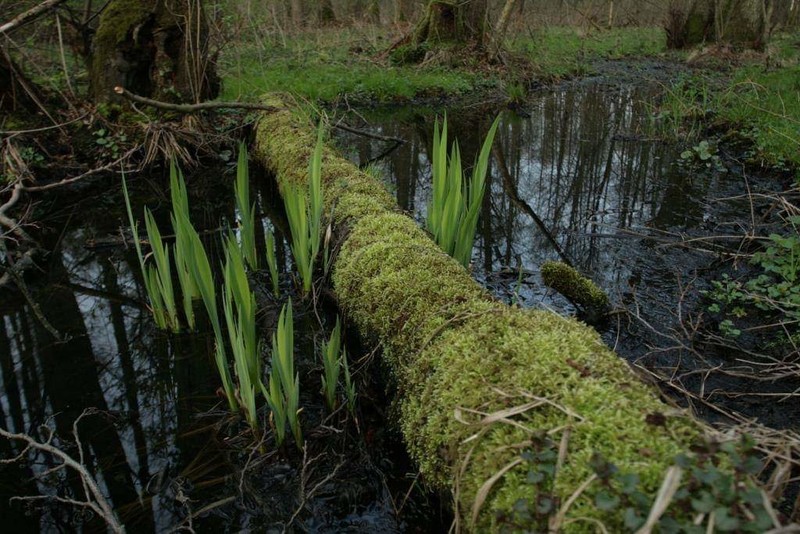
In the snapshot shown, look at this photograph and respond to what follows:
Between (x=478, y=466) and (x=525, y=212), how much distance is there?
11.1ft

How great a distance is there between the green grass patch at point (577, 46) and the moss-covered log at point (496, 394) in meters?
10.0

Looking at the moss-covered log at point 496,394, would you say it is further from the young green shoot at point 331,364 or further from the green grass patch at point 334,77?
the green grass patch at point 334,77

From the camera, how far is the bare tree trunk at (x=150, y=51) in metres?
5.10

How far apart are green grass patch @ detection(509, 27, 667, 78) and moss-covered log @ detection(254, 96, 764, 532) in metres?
10.0

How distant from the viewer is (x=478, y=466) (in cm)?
127

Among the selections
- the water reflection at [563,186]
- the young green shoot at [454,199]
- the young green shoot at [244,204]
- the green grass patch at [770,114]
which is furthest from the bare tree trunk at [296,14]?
the young green shoot at [454,199]

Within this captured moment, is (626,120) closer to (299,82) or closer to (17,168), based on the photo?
(299,82)

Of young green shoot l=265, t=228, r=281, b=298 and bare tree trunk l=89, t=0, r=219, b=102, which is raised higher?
bare tree trunk l=89, t=0, r=219, b=102

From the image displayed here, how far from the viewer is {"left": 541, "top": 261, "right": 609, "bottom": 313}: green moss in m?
2.82

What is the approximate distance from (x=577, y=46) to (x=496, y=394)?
621 inches

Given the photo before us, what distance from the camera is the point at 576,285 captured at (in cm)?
284

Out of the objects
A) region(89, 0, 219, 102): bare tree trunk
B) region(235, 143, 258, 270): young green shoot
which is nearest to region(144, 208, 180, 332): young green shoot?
region(235, 143, 258, 270): young green shoot

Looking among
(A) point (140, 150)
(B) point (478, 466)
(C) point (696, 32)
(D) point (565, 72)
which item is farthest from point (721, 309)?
(C) point (696, 32)

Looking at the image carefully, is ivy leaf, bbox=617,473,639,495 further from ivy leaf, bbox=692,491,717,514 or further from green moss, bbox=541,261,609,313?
green moss, bbox=541,261,609,313
